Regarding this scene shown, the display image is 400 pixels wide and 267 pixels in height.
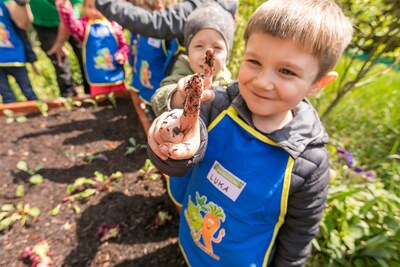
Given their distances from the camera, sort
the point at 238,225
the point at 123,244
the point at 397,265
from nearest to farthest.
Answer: the point at 238,225
the point at 397,265
the point at 123,244

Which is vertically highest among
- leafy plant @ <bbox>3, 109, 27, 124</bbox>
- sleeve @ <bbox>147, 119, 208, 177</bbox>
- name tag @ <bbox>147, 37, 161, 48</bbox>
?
sleeve @ <bbox>147, 119, 208, 177</bbox>

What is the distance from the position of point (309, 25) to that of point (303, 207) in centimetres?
74

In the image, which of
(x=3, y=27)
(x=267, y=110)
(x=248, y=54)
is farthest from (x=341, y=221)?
(x=3, y=27)

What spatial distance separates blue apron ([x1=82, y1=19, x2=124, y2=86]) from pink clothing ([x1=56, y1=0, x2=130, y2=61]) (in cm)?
6

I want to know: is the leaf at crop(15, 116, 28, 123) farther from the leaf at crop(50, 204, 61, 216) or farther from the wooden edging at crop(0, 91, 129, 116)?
the leaf at crop(50, 204, 61, 216)

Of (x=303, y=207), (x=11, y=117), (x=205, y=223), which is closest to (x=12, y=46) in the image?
(x=11, y=117)

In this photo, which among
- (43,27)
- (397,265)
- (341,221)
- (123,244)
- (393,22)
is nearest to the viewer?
(397,265)

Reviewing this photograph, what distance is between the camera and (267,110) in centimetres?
101

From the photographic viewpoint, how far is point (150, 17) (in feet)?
5.71

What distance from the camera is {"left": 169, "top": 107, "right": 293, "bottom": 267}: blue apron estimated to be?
109 cm

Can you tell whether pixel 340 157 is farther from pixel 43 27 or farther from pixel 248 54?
pixel 43 27

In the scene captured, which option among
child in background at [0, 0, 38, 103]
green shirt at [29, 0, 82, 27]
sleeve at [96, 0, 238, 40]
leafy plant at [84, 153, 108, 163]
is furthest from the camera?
green shirt at [29, 0, 82, 27]

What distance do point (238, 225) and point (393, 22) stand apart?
2174 mm

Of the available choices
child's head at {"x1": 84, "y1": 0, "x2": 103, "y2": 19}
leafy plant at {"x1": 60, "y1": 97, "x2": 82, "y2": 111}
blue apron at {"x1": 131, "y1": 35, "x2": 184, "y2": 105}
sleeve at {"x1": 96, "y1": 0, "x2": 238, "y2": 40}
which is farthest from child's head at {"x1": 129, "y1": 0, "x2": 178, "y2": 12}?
leafy plant at {"x1": 60, "y1": 97, "x2": 82, "y2": 111}
